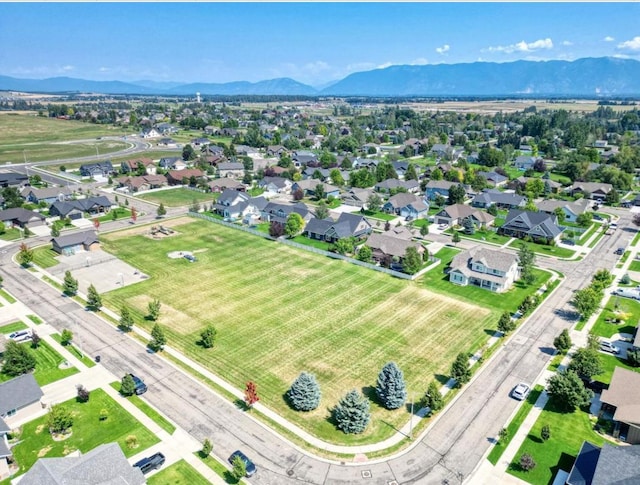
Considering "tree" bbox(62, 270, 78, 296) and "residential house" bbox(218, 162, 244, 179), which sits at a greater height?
"residential house" bbox(218, 162, 244, 179)

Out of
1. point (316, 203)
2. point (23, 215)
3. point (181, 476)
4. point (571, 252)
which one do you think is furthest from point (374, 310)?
point (23, 215)

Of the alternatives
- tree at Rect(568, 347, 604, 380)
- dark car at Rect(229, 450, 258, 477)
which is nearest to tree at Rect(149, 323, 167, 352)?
dark car at Rect(229, 450, 258, 477)

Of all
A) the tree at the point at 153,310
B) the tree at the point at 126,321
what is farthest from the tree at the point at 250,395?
the tree at the point at 153,310

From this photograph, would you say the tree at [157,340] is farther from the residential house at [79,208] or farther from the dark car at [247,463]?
the residential house at [79,208]

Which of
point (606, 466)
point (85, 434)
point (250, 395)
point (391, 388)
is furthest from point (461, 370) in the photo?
point (85, 434)

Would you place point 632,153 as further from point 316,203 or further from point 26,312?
point 26,312

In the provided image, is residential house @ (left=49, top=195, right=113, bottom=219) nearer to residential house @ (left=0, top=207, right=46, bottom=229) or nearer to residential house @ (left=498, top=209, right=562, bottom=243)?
residential house @ (left=0, top=207, right=46, bottom=229)
